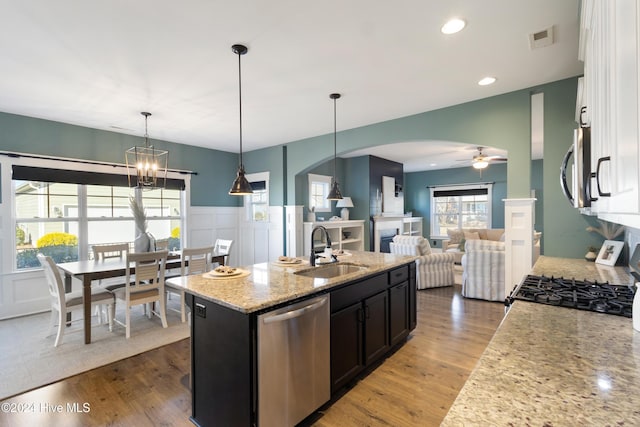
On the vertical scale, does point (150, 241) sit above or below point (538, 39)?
below

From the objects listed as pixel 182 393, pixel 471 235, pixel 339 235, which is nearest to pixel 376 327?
pixel 182 393

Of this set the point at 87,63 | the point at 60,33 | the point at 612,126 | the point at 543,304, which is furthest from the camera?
the point at 87,63

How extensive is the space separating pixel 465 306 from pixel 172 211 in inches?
208

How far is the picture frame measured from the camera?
2.63 meters

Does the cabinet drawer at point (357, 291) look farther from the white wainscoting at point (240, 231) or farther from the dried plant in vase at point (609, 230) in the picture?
the white wainscoting at point (240, 231)

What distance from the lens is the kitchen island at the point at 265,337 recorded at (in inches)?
67.5

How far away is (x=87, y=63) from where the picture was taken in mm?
2744

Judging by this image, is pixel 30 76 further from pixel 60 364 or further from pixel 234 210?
pixel 234 210

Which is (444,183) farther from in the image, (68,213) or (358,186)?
(68,213)

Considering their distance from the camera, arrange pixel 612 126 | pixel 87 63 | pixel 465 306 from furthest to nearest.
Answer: pixel 465 306, pixel 87 63, pixel 612 126

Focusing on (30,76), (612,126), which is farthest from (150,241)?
(612,126)

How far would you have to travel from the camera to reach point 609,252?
2744 millimetres

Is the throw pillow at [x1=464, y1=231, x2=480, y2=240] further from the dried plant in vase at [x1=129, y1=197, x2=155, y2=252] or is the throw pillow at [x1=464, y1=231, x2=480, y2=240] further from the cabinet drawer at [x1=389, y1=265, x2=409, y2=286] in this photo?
the dried plant in vase at [x1=129, y1=197, x2=155, y2=252]

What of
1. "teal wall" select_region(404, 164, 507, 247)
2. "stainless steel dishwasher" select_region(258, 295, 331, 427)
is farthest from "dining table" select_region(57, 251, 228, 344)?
"teal wall" select_region(404, 164, 507, 247)
